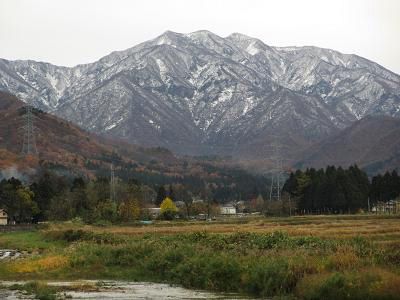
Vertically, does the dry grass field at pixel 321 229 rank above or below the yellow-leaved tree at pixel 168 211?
below

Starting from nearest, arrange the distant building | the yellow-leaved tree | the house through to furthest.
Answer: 1. the house
2. the yellow-leaved tree
3. the distant building

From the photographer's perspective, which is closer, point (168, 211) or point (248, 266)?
point (248, 266)

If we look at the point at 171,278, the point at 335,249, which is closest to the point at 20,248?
the point at 171,278

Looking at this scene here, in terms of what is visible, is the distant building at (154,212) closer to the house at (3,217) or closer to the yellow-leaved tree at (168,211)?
the yellow-leaved tree at (168,211)

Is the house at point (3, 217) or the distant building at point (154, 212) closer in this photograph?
the house at point (3, 217)

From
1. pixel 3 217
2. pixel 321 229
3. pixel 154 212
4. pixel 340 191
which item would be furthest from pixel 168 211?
pixel 321 229

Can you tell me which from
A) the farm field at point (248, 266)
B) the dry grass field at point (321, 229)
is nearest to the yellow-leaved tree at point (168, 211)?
the dry grass field at point (321, 229)

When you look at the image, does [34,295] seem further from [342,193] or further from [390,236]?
[342,193]

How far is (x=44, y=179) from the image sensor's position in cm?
16200

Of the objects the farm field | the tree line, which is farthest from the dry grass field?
the tree line

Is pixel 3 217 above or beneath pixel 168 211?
beneath

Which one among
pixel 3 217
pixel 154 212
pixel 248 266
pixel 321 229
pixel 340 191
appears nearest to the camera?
pixel 248 266

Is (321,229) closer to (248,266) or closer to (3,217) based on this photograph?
(248,266)

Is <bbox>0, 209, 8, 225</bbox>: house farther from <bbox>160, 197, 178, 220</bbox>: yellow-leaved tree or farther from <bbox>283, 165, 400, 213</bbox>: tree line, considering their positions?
<bbox>283, 165, 400, 213</bbox>: tree line
